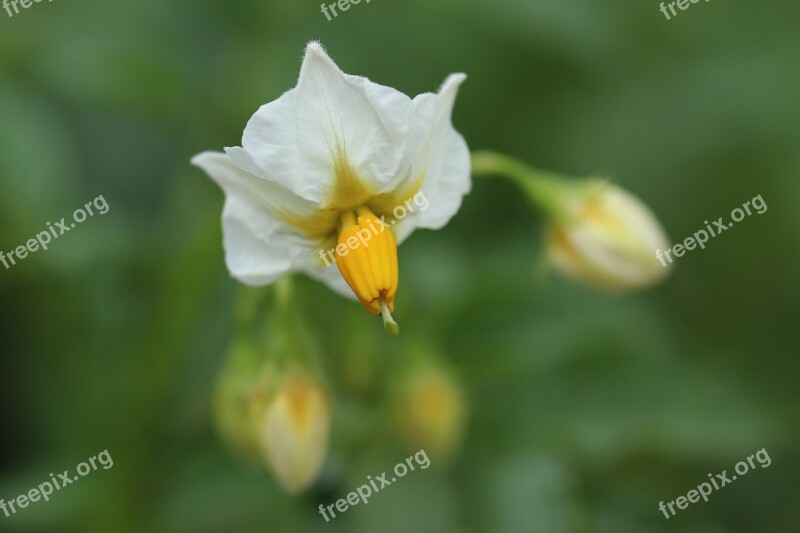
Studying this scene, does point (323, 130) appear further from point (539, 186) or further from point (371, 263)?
point (539, 186)

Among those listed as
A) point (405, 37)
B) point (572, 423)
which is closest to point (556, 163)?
point (405, 37)

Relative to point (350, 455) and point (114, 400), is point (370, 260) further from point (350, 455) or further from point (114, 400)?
point (114, 400)
